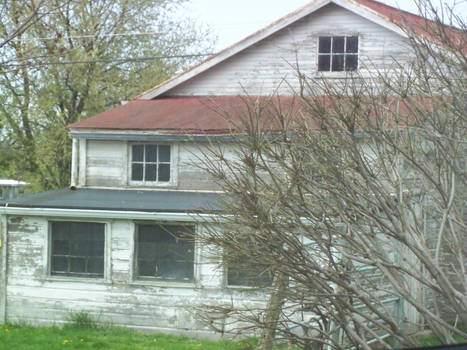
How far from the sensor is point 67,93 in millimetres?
24844

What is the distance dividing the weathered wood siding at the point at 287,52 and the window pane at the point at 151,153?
2249mm

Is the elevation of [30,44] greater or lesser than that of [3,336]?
greater

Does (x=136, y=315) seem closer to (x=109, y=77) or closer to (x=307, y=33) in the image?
(x=307, y=33)

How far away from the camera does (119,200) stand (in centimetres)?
1526

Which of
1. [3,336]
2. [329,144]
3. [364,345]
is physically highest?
[329,144]

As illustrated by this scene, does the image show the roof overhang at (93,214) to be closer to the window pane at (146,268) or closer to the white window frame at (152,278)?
the white window frame at (152,278)

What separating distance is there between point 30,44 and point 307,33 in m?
9.67

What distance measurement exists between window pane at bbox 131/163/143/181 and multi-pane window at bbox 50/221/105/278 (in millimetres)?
1879

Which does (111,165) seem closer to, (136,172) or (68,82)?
(136,172)

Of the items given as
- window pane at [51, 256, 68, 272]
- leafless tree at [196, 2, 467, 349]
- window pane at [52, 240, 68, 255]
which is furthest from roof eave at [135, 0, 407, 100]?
leafless tree at [196, 2, 467, 349]

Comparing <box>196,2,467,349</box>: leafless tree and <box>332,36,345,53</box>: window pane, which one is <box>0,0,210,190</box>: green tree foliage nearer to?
<box>332,36,345,53</box>: window pane

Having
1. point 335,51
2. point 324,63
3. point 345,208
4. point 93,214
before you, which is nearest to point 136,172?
point 93,214

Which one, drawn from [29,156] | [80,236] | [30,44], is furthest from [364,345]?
[29,156]

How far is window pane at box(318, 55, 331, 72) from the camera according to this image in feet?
57.0
